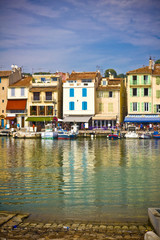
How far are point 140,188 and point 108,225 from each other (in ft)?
19.2

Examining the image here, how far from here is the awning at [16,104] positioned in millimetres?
64688

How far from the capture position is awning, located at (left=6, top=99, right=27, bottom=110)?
64688 millimetres

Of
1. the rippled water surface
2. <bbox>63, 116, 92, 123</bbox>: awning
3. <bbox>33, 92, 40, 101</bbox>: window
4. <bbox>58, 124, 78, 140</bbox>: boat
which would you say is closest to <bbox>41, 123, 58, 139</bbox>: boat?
<bbox>58, 124, 78, 140</bbox>: boat

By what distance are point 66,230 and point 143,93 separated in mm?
54082

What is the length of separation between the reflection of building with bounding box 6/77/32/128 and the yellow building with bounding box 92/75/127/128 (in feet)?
48.8

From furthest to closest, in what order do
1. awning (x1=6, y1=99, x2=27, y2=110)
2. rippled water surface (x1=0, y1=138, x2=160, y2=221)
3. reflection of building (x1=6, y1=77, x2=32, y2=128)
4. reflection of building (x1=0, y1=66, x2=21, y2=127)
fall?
reflection of building (x1=0, y1=66, x2=21, y2=127) → reflection of building (x1=6, y1=77, x2=32, y2=128) → awning (x1=6, y1=99, x2=27, y2=110) → rippled water surface (x1=0, y1=138, x2=160, y2=221)

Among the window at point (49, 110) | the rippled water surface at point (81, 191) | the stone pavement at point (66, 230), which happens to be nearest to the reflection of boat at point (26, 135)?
the window at point (49, 110)

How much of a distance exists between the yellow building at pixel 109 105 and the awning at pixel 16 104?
594 inches

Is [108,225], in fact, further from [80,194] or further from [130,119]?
[130,119]

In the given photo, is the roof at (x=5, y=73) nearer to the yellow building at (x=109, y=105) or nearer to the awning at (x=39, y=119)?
the awning at (x=39, y=119)

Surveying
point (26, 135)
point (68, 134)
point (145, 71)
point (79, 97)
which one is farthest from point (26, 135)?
point (145, 71)

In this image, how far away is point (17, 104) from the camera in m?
65.2

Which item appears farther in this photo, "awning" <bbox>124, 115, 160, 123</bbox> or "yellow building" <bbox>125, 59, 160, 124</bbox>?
"yellow building" <bbox>125, 59, 160, 124</bbox>

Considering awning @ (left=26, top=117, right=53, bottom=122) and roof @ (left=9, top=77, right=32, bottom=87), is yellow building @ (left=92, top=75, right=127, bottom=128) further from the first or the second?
roof @ (left=9, top=77, right=32, bottom=87)
